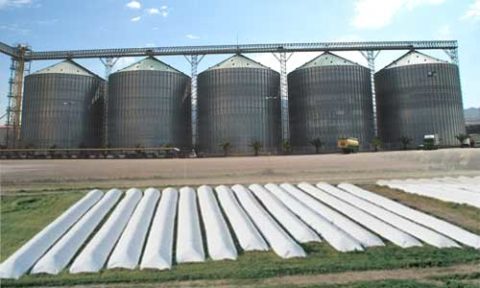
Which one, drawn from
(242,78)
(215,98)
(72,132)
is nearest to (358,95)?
(242,78)

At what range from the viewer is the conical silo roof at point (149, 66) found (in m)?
80.4

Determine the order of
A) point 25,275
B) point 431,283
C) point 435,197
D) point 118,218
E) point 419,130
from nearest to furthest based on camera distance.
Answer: point 431,283, point 25,275, point 118,218, point 435,197, point 419,130

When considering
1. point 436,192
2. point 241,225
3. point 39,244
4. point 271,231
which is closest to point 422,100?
point 436,192

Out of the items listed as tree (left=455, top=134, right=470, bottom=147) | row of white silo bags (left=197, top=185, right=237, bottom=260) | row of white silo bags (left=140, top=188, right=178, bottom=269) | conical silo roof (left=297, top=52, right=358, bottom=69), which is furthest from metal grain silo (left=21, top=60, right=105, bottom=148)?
tree (left=455, top=134, right=470, bottom=147)

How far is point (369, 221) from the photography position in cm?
1577

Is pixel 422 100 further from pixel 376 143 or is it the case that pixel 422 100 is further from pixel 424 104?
pixel 376 143

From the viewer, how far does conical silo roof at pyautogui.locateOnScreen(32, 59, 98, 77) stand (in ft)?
267

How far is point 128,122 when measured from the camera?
78.5 m

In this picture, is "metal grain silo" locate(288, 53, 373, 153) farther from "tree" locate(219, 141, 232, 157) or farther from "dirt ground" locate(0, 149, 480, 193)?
"dirt ground" locate(0, 149, 480, 193)

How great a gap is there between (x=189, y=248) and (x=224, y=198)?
805 centimetres

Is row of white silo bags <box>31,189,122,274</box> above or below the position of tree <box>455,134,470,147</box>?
below

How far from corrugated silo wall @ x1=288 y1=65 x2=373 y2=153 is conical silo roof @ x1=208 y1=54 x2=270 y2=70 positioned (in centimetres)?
1047

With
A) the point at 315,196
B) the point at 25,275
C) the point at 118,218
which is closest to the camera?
the point at 25,275

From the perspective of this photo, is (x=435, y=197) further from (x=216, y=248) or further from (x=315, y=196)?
(x=216, y=248)
